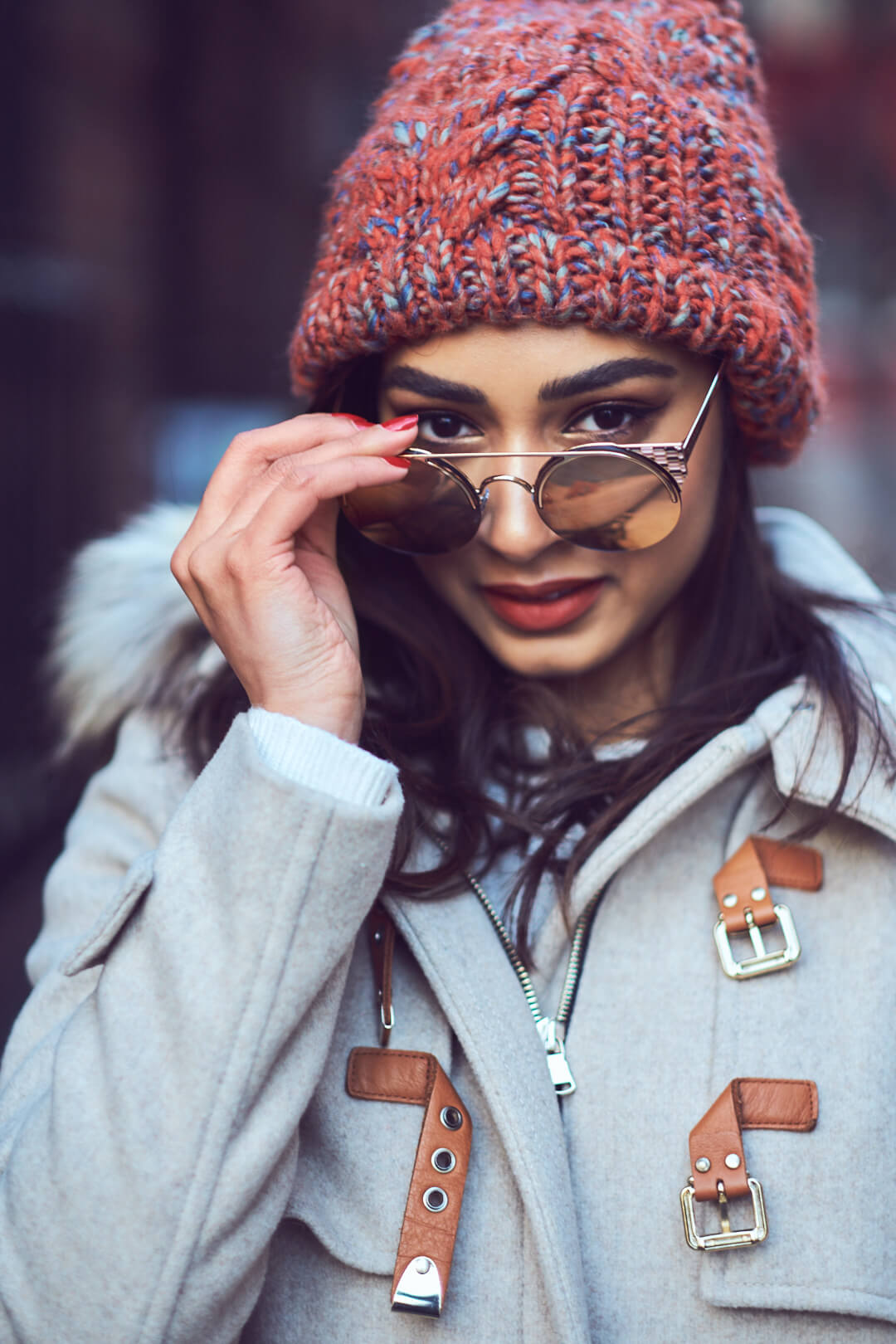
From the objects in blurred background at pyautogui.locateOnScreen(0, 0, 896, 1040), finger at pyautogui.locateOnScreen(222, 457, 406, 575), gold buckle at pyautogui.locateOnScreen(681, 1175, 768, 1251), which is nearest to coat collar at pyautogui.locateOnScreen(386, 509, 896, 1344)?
gold buckle at pyautogui.locateOnScreen(681, 1175, 768, 1251)

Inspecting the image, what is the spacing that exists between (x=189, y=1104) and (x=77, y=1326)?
10.4 inches

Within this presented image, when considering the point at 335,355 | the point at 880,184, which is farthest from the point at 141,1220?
the point at 880,184

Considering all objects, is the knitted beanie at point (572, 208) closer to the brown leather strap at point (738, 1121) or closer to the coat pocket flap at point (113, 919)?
the coat pocket flap at point (113, 919)

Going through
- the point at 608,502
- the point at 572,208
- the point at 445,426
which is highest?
the point at 572,208

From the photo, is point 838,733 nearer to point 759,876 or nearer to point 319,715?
point 759,876

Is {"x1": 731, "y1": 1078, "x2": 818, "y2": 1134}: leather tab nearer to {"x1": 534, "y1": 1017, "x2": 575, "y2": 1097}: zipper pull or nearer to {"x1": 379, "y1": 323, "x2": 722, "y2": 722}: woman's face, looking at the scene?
{"x1": 534, "y1": 1017, "x2": 575, "y2": 1097}: zipper pull

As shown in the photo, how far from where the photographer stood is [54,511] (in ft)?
12.1

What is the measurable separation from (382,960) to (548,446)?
74 centimetres

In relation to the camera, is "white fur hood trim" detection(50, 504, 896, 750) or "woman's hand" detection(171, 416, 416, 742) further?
"white fur hood trim" detection(50, 504, 896, 750)

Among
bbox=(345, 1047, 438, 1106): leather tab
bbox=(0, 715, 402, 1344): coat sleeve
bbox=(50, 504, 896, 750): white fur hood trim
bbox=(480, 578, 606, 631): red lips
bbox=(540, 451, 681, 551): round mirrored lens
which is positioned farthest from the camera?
bbox=(50, 504, 896, 750): white fur hood trim

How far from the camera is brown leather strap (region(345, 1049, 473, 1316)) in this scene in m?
1.27

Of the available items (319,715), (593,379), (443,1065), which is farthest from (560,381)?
(443,1065)

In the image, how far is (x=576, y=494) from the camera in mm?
1494

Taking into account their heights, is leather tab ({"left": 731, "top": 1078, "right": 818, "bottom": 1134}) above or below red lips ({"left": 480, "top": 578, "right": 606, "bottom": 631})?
below
